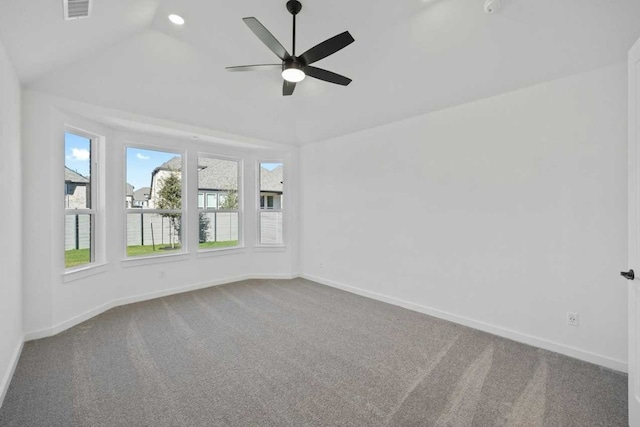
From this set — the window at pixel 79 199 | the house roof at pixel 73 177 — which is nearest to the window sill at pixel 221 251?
the window at pixel 79 199

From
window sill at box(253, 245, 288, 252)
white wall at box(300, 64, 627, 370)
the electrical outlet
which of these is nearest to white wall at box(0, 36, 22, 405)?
window sill at box(253, 245, 288, 252)

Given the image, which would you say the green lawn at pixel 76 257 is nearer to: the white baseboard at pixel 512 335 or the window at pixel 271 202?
the window at pixel 271 202

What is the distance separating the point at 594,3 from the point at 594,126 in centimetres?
97

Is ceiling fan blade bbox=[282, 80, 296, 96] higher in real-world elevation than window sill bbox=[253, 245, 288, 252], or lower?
higher

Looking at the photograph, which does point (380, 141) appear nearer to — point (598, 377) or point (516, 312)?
point (516, 312)

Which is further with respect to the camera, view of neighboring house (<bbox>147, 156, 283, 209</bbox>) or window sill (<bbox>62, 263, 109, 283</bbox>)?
view of neighboring house (<bbox>147, 156, 283, 209</bbox>)

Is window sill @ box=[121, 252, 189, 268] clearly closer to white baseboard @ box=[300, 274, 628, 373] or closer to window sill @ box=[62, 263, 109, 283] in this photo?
window sill @ box=[62, 263, 109, 283]

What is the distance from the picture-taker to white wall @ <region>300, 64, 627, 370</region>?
2.45 meters

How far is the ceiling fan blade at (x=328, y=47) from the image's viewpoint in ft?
6.85

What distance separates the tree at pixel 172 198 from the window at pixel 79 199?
0.92 metres

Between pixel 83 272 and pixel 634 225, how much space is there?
517 centimetres

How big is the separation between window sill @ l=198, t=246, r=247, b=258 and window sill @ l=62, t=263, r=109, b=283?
1.35 metres

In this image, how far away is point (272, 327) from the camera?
3234mm

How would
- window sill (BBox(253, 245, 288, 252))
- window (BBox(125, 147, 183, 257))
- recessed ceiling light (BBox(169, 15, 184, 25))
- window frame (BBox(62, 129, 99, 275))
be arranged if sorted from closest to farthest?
1. recessed ceiling light (BBox(169, 15, 184, 25))
2. window frame (BBox(62, 129, 99, 275))
3. window (BBox(125, 147, 183, 257))
4. window sill (BBox(253, 245, 288, 252))
